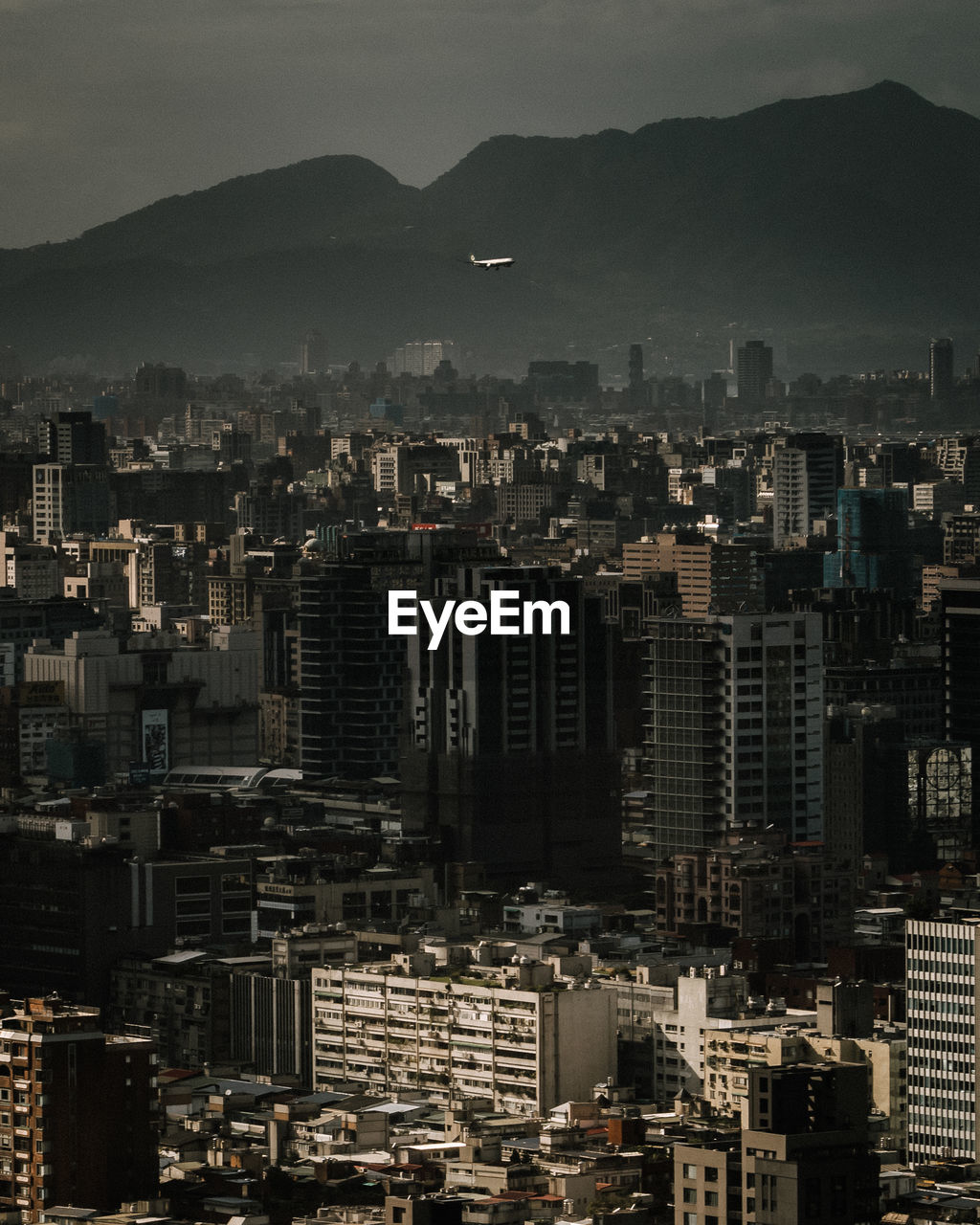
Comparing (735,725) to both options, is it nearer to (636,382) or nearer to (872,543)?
(872,543)

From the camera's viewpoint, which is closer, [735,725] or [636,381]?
[735,725]

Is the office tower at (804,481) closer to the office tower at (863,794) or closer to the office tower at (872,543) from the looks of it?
the office tower at (872,543)

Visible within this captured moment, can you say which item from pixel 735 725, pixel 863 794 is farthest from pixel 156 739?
pixel 735 725

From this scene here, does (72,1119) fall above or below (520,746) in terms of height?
below

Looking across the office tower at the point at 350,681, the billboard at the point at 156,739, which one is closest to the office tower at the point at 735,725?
the office tower at the point at 350,681

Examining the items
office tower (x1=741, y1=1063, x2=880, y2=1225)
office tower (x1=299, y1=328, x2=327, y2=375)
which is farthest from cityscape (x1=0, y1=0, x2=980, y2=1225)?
office tower (x1=299, y1=328, x2=327, y2=375)

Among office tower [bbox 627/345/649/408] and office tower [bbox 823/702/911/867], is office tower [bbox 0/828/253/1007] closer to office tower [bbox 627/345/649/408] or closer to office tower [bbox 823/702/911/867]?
office tower [bbox 823/702/911/867]
